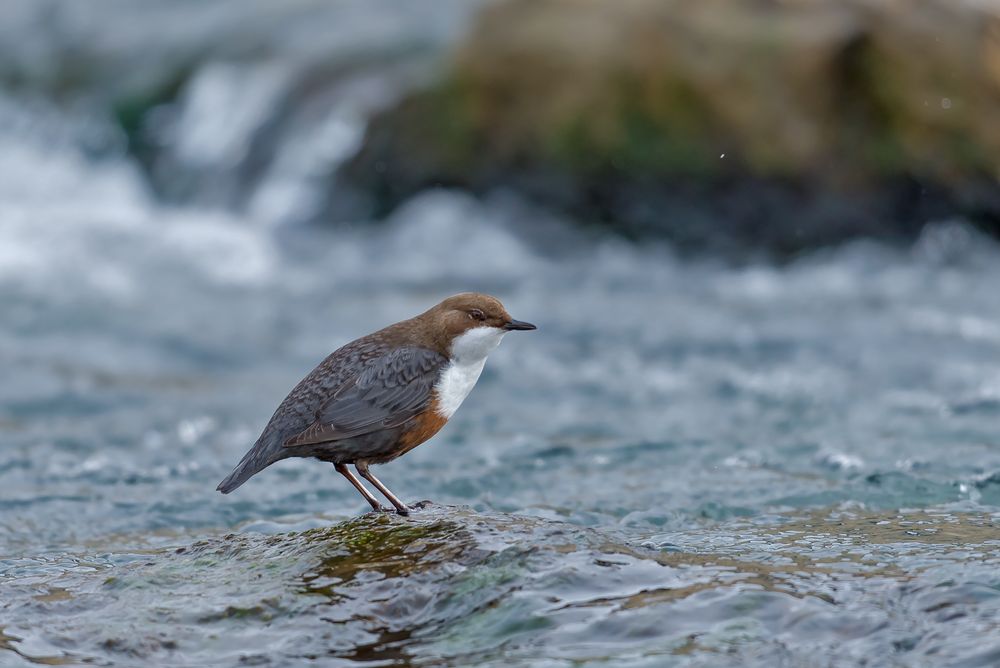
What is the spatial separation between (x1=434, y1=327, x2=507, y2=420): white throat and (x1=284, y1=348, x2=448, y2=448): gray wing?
70 mm

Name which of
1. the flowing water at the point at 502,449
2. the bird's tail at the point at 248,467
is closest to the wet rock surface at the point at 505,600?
the flowing water at the point at 502,449

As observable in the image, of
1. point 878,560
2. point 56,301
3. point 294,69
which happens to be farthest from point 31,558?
point 294,69

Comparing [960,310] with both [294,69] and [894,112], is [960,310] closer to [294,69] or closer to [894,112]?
[894,112]

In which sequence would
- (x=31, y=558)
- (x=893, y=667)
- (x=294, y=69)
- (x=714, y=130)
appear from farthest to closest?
(x=294, y=69)
(x=714, y=130)
(x=31, y=558)
(x=893, y=667)

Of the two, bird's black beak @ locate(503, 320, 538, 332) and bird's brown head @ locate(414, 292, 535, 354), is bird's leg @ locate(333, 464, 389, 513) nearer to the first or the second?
bird's brown head @ locate(414, 292, 535, 354)

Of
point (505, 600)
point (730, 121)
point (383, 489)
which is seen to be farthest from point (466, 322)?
point (730, 121)

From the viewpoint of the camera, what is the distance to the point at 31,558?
4.36 m

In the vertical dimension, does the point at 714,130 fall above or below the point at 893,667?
above

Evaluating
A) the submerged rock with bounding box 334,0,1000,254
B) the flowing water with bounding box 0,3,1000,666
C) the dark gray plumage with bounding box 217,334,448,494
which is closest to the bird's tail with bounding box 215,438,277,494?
the dark gray plumage with bounding box 217,334,448,494

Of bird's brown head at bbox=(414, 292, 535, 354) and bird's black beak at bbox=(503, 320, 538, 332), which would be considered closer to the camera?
bird's black beak at bbox=(503, 320, 538, 332)

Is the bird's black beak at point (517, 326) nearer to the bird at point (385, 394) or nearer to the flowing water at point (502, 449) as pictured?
the bird at point (385, 394)

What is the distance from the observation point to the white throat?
4.34m

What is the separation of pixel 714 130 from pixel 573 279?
5.41ft

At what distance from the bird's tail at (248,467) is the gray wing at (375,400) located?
8cm
